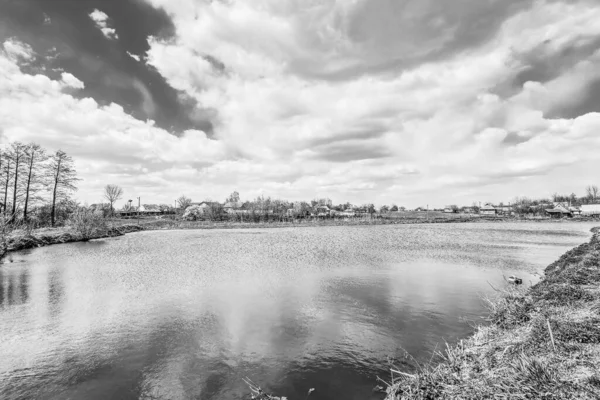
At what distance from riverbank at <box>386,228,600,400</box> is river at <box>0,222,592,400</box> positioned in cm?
167

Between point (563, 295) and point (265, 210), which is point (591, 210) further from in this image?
point (563, 295)

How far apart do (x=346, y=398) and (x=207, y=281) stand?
1441 centimetres

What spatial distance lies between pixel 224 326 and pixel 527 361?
985 centimetres

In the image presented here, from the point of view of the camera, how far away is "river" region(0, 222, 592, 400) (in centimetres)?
813

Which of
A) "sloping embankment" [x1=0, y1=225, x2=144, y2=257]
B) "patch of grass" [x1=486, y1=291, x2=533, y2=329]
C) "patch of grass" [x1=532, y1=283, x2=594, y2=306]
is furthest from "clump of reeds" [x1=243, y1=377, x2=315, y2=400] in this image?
"sloping embankment" [x1=0, y1=225, x2=144, y2=257]

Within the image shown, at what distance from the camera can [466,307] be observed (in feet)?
45.7

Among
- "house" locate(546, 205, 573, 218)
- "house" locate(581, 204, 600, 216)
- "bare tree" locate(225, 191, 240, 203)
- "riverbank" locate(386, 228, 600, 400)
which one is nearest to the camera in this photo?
"riverbank" locate(386, 228, 600, 400)

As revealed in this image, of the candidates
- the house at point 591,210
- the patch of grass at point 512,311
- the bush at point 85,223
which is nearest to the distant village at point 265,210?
the house at point 591,210

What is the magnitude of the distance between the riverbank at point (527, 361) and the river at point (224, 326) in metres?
1.67

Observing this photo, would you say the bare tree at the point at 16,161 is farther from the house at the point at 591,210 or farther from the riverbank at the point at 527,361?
the house at the point at 591,210

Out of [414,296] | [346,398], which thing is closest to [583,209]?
[414,296]

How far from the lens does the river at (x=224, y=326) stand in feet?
26.7

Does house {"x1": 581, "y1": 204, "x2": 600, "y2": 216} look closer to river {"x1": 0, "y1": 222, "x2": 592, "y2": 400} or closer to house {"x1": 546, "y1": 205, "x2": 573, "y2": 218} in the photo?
house {"x1": 546, "y1": 205, "x2": 573, "y2": 218}

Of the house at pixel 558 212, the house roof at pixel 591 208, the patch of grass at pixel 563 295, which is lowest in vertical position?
the patch of grass at pixel 563 295
